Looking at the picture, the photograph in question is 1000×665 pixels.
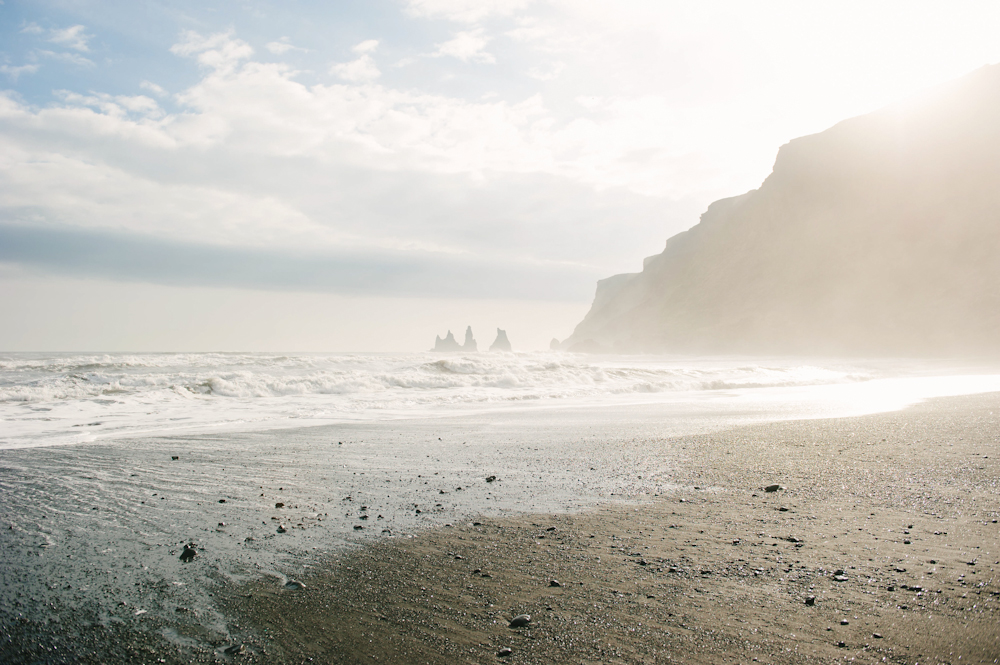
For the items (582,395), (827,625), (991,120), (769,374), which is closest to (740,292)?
(991,120)

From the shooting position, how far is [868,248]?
64.2m

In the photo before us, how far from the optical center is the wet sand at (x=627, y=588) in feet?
7.14

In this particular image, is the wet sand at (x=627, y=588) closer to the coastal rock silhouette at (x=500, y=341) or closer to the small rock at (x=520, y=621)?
the small rock at (x=520, y=621)

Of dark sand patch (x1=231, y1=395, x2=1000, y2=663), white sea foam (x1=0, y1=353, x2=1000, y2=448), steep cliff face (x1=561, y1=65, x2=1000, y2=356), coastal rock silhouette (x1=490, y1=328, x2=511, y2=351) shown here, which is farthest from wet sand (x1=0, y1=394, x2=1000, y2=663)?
coastal rock silhouette (x1=490, y1=328, x2=511, y2=351)

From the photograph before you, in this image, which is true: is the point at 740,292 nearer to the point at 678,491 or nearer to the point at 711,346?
the point at 711,346

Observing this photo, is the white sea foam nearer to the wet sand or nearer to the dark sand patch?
the wet sand

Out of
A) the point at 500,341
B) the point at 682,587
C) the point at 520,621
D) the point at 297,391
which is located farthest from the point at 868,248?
the point at 500,341

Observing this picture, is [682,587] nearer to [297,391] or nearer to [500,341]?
[297,391]

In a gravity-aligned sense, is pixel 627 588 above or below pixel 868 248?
below

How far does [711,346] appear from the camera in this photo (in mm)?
71562

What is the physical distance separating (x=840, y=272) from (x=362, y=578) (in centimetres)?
7671

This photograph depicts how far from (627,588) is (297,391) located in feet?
48.2

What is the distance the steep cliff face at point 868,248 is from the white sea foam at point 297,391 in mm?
42175

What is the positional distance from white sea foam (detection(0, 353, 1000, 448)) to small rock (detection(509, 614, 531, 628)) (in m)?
8.10
